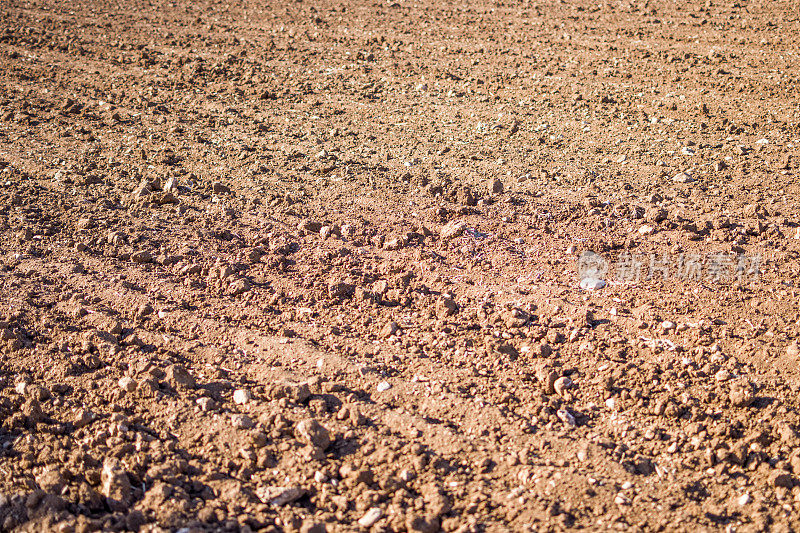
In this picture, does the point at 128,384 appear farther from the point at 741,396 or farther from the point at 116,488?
the point at 741,396

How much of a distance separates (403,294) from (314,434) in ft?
4.03

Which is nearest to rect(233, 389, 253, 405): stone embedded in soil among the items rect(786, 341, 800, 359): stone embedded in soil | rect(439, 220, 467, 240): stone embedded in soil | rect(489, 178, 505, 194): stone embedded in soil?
rect(439, 220, 467, 240): stone embedded in soil

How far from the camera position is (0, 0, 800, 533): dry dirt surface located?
9.71ft

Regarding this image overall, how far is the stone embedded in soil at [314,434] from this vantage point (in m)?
3.10

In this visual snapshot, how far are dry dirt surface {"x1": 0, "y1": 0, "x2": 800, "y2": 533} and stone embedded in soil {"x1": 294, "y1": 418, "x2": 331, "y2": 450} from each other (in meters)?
0.01

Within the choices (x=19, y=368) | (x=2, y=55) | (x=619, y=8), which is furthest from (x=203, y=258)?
(x=619, y=8)

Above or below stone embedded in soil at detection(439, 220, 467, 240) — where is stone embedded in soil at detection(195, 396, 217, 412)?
below

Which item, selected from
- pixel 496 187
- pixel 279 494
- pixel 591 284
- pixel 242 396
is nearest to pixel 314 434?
pixel 279 494

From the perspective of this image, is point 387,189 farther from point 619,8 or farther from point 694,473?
point 619,8

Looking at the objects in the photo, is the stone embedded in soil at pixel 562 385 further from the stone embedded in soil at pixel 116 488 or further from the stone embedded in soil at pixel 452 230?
the stone embedded in soil at pixel 116 488

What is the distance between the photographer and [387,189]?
5273 millimetres

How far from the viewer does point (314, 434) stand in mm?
3109

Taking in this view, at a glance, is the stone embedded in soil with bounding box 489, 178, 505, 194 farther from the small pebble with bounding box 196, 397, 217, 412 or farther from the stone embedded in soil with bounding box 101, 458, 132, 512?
Result: the stone embedded in soil with bounding box 101, 458, 132, 512

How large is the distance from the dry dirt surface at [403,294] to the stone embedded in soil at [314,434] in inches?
0.4
